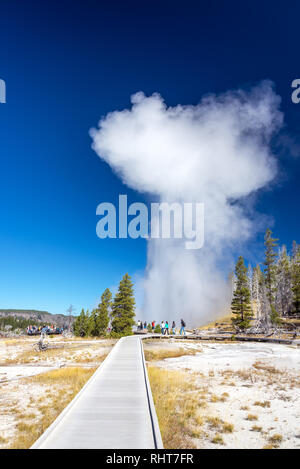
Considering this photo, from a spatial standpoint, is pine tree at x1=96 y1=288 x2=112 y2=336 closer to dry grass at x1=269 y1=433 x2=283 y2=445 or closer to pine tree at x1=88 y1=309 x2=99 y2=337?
pine tree at x1=88 y1=309 x2=99 y2=337

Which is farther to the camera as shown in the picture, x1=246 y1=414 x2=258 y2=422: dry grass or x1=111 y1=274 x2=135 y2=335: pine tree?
x1=111 y1=274 x2=135 y2=335: pine tree

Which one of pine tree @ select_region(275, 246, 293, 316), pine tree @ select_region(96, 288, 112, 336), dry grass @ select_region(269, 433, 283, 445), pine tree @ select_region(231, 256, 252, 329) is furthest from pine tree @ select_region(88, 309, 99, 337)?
dry grass @ select_region(269, 433, 283, 445)

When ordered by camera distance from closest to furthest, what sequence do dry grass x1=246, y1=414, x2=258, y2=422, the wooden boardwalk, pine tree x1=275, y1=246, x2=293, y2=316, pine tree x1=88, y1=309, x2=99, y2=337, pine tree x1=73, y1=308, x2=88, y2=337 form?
the wooden boardwalk < dry grass x1=246, y1=414, x2=258, y2=422 < pine tree x1=88, y1=309, x2=99, y2=337 < pine tree x1=275, y1=246, x2=293, y2=316 < pine tree x1=73, y1=308, x2=88, y2=337

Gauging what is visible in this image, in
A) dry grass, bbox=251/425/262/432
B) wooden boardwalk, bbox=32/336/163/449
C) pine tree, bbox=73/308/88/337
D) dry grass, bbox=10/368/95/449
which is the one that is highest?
wooden boardwalk, bbox=32/336/163/449

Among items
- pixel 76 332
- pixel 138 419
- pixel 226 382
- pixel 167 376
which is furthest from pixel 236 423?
pixel 76 332

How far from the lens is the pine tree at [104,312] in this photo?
2092 inches

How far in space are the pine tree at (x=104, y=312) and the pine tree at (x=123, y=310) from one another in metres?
14.4

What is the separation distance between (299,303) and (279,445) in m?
50.6

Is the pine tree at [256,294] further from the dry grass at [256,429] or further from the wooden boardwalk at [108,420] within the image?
A: the wooden boardwalk at [108,420]

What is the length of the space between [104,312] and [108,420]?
157ft

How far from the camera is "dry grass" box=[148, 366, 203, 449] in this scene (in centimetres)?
769

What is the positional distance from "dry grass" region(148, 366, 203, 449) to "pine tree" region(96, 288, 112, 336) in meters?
39.5

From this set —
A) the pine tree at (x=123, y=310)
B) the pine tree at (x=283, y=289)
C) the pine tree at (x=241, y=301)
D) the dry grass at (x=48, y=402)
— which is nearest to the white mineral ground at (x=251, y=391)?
the dry grass at (x=48, y=402)

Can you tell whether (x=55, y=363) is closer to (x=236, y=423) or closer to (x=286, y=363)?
(x=236, y=423)
